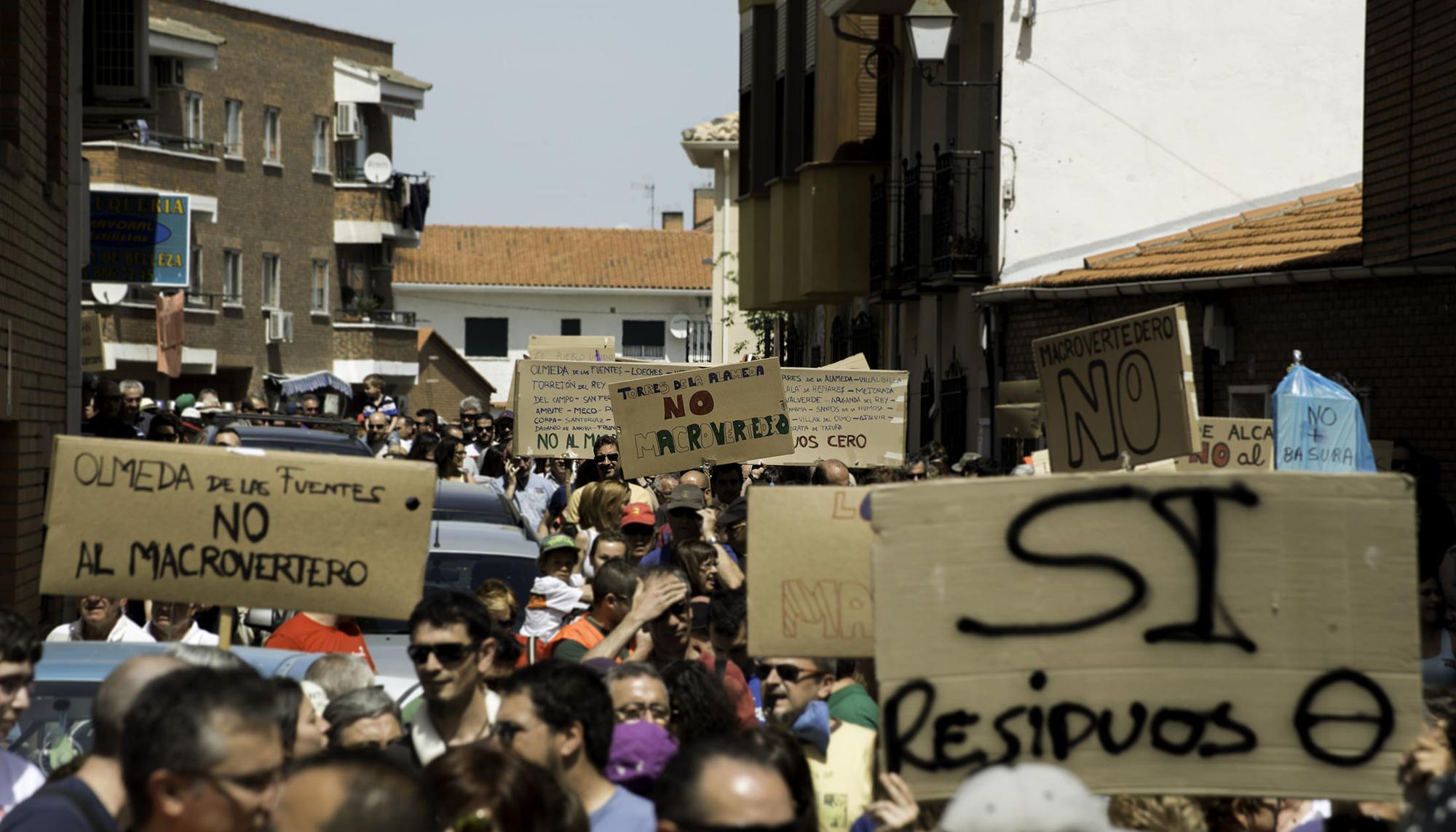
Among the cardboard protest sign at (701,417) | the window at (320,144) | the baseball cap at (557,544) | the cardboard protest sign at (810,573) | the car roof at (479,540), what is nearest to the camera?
the cardboard protest sign at (810,573)

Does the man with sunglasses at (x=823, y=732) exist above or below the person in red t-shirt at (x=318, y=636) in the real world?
below

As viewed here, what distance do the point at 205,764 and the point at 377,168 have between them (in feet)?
176

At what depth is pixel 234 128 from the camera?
169 feet

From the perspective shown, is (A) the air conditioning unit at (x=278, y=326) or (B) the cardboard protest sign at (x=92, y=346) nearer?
(B) the cardboard protest sign at (x=92, y=346)

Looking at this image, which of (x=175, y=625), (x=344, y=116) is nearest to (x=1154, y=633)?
(x=175, y=625)

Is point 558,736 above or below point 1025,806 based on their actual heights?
below

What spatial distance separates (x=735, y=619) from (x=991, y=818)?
415cm

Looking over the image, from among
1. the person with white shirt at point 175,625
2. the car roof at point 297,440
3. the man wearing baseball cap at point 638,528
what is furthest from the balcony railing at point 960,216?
the person with white shirt at point 175,625

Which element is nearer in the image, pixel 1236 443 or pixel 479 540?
pixel 1236 443

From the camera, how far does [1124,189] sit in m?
22.8

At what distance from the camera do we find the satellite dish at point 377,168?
56281 millimetres

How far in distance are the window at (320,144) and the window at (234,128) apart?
3.33 m

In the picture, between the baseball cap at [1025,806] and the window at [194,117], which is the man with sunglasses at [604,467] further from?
the window at [194,117]

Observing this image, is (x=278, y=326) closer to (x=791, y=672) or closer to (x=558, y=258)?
(x=558, y=258)
